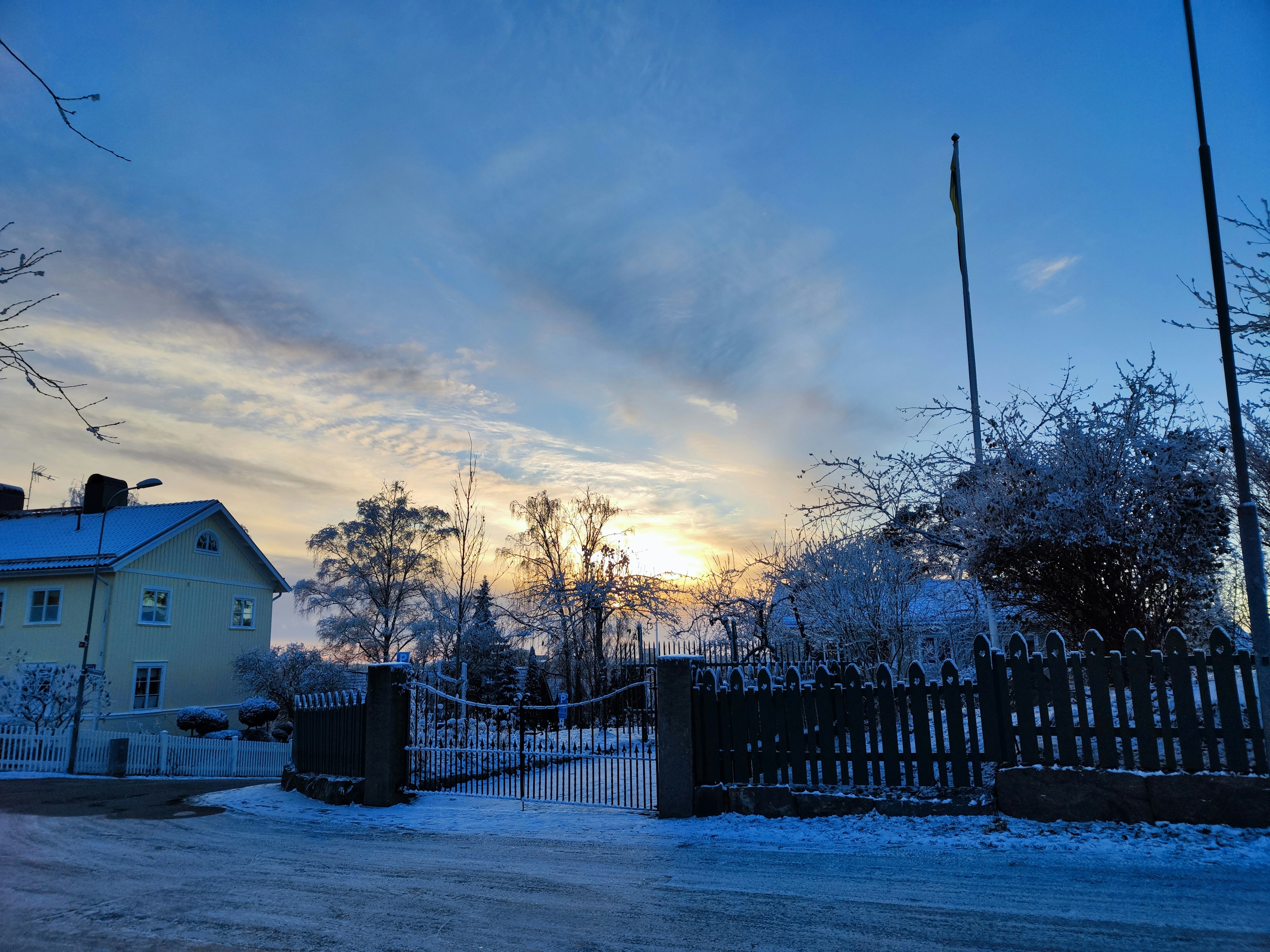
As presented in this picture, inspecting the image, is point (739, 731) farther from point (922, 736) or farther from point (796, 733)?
point (922, 736)

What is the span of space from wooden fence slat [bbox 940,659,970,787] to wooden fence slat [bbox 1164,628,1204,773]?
6.42ft

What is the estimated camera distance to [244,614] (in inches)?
1258

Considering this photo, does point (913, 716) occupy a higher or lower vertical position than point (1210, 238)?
lower

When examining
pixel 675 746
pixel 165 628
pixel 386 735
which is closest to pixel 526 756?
pixel 386 735

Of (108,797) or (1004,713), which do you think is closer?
(1004,713)

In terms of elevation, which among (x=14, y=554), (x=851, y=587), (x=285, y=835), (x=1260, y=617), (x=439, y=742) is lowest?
(x=285, y=835)

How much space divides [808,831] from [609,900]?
9.60 ft

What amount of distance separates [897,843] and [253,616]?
102ft

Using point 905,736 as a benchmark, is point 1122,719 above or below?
above

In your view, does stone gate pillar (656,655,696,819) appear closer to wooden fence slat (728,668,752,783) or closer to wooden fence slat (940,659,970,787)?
wooden fence slat (728,668,752,783)

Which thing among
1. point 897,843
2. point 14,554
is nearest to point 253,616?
point 14,554

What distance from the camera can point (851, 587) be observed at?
1811 cm

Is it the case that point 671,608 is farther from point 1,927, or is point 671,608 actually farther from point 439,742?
point 1,927

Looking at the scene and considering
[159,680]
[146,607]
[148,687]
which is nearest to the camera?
[148,687]
